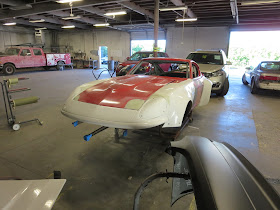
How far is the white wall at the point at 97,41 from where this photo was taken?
695 inches

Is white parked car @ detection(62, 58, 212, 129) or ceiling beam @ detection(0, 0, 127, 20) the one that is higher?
ceiling beam @ detection(0, 0, 127, 20)

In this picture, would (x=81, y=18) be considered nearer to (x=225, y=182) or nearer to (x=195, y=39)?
(x=195, y=39)

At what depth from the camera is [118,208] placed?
1.96 m

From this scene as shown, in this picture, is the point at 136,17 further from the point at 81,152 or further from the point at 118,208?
the point at 118,208

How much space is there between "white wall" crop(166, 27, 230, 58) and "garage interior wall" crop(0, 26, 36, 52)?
14484 mm

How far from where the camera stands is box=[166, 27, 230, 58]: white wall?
13625 mm

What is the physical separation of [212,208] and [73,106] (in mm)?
2250

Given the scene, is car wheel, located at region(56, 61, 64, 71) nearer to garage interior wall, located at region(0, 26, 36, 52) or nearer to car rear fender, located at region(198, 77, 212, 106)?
garage interior wall, located at region(0, 26, 36, 52)

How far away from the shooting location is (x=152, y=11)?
12156 mm

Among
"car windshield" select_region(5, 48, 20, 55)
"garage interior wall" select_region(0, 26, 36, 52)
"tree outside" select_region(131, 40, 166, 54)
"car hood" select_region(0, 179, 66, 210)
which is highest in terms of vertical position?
"garage interior wall" select_region(0, 26, 36, 52)

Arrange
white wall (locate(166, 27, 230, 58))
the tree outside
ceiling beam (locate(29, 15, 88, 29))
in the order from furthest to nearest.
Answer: the tree outside, ceiling beam (locate(29, 15, 88, 29)), white wall (locate(166, 27, 230, 58))

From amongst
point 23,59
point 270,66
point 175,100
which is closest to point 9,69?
point 23,59

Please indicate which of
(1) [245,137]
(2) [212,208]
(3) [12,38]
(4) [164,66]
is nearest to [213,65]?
(4) [164,66]

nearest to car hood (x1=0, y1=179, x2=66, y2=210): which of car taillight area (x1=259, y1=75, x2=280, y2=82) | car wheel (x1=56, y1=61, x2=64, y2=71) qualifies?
car taillight area (x1=259, y1=75, x2=280, y2=82)
